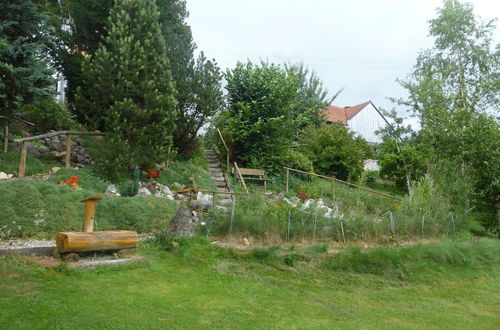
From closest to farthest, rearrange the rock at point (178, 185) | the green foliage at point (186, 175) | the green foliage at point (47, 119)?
the rock at point (178, 185), the green foliage at point (186, 175), the green foliage at point (47, 119)

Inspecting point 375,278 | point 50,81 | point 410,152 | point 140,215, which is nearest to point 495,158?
point 410,152

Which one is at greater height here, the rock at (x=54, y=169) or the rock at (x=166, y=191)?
the rock at (x=54, y=169)

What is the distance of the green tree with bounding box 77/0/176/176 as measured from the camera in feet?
35.3

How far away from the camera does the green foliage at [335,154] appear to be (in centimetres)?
1703

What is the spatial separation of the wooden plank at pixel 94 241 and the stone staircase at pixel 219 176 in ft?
13.6

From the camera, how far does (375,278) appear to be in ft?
24.5

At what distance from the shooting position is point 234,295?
19.6ft

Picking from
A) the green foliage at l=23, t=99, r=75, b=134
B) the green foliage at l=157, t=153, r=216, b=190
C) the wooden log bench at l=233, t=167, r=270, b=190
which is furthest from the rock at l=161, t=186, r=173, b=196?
the green foliage at l=23, t=99, r=75, b=134

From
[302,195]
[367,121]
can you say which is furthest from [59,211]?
[367,121]

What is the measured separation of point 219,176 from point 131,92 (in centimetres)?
501

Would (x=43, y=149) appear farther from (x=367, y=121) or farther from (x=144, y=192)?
(x=367, y=121)

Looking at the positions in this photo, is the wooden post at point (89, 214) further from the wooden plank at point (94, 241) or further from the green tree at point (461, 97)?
the green tree at point (461, 97)

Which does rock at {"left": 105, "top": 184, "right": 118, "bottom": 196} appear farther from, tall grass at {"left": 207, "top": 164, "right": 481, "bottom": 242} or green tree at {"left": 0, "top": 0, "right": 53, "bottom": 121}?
green tree at {"left": 0, "top": 0, "right": 53, "bottom": 121}

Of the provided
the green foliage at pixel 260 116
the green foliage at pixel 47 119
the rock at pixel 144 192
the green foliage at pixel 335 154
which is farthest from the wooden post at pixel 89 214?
the green foliage at pixel 335 154
